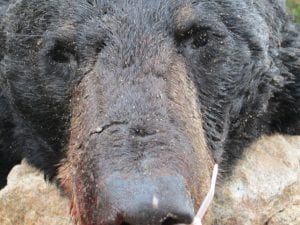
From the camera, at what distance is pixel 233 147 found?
555 cm

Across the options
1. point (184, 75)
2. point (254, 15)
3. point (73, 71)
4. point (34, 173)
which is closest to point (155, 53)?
point (184, 75)

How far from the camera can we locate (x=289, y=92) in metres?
6.10

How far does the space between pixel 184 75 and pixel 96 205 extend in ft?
3.62

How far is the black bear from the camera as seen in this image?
3.80 m

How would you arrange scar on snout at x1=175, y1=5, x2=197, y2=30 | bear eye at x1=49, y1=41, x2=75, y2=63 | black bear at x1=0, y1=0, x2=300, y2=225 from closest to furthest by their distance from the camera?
black bear at x1=0, y1=0, x2=300, y2=225 → scar on snout at x1=175, y1=5, x2=197, y2=30 → bear eye at x1=49, y1=41, x2=75, y2=63

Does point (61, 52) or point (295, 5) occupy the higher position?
point (61, 52)

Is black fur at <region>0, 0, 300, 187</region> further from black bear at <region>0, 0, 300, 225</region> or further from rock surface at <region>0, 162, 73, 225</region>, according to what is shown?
rock surface at <region>0, 162, 73, 225</region>

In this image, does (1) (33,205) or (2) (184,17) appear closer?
(2) (184,17)

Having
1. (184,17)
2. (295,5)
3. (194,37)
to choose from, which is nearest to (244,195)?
(194,37)

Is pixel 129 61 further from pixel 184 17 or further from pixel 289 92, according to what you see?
pixel 289 92

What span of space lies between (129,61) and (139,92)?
0.96ft

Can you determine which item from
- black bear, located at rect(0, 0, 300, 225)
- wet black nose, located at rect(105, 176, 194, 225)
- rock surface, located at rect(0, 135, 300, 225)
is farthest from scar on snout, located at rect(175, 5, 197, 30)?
wet black nose, located at rect(105, 176, 194, 225)

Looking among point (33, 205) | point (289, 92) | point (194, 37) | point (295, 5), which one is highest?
point (194, 37)

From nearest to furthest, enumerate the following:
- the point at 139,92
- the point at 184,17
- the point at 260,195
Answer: the point at 139,92
the point at 184,17
the point at 260,195
